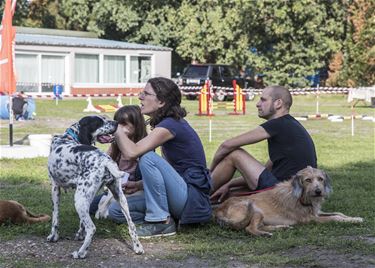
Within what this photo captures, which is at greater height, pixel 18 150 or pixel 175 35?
pixel 175 35

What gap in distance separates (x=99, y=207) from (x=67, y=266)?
1.78 m

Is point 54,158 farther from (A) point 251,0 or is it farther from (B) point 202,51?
(B) point 202,51

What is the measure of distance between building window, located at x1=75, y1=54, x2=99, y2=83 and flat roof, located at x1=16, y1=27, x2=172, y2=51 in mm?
958

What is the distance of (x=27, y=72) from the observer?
39.8 m

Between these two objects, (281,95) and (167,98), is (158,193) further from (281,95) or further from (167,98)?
(281,95)

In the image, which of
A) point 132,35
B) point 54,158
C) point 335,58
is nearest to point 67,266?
point 54,158

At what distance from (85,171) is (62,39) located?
3934cm

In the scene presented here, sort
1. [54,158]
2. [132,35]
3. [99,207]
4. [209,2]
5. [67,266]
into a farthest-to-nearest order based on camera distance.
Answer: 1. [132,35]
2. [209,2]
3. [99,207]
4. [54,158]
5. [67,266]

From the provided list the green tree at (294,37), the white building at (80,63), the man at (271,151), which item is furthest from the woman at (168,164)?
the green tree at (294,37)

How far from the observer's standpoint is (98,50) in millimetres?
43594

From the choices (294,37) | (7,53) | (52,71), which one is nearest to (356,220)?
(7,53)

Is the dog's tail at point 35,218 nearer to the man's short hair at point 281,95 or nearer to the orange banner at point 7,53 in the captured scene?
the man's short hair at point 281,95

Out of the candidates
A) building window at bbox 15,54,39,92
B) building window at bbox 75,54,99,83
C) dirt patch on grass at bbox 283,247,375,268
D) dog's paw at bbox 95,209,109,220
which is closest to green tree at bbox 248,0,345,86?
building window at bbox 75,54,99,83

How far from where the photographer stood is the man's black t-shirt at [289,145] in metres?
6.83
